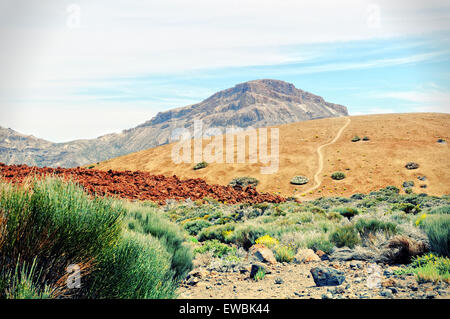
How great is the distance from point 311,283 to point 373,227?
394 centimetres

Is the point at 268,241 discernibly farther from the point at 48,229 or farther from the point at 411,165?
the point at 411,165

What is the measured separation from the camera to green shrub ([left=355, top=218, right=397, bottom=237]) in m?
7.63

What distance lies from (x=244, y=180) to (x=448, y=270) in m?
33.3

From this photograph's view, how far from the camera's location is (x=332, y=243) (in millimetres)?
7469

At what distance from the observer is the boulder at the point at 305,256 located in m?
6.57

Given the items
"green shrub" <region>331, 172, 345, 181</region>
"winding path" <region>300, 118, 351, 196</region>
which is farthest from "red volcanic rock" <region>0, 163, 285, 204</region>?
"green shrub" <region>331, 172, 345, 181</region>

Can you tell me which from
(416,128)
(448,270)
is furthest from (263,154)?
(448,270)

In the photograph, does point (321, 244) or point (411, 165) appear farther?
point (411, 165)

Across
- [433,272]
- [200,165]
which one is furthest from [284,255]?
[200,165]

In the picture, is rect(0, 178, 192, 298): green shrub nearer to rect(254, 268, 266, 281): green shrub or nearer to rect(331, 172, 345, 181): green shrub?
rect(254, 268, 266, 281): green shrub
